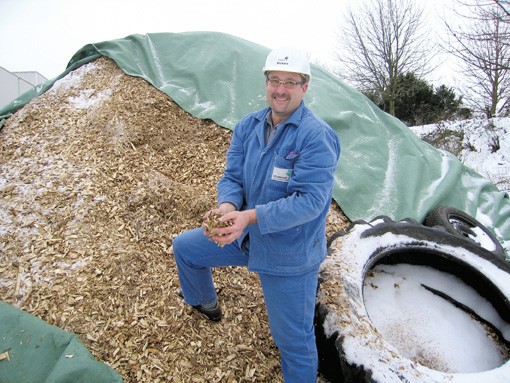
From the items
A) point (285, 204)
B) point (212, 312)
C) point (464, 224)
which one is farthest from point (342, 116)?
point (285, 204)

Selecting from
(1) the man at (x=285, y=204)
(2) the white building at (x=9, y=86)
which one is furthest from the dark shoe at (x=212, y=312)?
(2) the white building at (x=9, y=86)

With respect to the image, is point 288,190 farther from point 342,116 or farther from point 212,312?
point 342,116

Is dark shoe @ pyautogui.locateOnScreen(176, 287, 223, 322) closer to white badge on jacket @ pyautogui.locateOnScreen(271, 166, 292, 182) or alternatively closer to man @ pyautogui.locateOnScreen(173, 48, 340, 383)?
man @ pyautogui.locateOnScreen(173, 48, 340, 383)

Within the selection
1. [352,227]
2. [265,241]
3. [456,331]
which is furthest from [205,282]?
[456,331]

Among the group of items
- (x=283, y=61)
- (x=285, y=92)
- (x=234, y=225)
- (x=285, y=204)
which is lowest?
(x=234, y=225)

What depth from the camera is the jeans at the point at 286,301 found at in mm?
1934

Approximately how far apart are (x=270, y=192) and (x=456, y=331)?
2.14 metres

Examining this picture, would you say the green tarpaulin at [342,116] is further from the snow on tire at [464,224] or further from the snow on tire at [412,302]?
the snow on tire at [412,302]

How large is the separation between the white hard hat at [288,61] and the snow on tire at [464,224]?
283 cm

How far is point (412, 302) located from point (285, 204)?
1.99 meters

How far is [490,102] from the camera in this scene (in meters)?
14.3

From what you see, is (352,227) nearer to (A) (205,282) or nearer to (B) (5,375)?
(A) (205,282)

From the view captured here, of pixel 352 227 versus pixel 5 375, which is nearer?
pixel 5 375

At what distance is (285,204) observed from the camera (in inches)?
68.1
